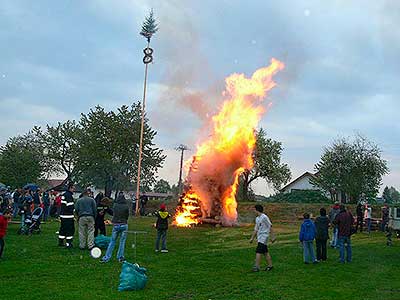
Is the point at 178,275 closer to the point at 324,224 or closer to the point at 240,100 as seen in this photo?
the point at 324,224

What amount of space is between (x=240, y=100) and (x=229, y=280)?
2041cm

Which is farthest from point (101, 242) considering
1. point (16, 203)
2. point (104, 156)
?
point (104, 156)

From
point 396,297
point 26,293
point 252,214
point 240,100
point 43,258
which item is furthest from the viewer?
point 252,214

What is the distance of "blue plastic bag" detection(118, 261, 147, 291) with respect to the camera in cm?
1045

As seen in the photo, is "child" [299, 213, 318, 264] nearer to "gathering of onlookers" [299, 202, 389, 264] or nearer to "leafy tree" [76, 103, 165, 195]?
"gathering of onlookers" [299, 202, 389, 264]

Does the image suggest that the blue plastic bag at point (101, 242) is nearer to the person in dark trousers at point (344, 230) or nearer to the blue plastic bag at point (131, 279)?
the blue plastic bag at point (131, 279)

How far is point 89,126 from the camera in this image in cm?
5803

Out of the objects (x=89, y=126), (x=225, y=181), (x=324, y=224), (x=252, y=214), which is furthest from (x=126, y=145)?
(x=324, y=224)

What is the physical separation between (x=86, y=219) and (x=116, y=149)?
41.5 meters

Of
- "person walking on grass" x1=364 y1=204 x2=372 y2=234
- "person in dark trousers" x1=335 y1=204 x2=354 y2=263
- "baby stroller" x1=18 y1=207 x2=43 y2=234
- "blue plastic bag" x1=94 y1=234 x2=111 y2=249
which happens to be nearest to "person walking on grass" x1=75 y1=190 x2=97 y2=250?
"blue plastic bag" x1=94 y1=234 x2=111 y2=249

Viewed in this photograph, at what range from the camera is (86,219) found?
16.1 m

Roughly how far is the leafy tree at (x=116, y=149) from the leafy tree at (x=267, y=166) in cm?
1335

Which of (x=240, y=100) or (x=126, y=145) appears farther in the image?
(x=126, y=145)

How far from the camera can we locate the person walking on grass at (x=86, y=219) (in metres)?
16.1
